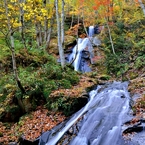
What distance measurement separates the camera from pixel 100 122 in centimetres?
707

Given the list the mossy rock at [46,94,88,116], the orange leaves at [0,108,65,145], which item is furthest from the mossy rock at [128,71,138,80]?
the orange leaves at [0,108,65,145]

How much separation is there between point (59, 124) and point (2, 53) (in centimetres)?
632

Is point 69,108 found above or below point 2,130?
above

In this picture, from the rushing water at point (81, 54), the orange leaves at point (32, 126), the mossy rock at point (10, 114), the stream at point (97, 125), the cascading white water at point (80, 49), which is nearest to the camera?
the stream at point (97, 125)

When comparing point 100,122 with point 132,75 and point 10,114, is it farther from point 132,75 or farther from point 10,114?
point 132,75

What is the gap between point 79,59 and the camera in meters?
20.4

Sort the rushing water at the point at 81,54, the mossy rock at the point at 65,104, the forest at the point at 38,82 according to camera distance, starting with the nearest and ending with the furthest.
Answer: the forest at the point at 38,82
the mossy rock at the point at 65,104
the rushing water at the point at 81,54

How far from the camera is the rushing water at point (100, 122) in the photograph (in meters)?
6.19

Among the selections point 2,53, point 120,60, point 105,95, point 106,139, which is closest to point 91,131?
point 106,139

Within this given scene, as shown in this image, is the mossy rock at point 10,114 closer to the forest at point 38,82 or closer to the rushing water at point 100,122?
the forest at point 38,82

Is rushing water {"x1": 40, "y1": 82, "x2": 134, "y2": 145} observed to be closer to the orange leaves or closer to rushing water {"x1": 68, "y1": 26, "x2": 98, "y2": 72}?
the orange leaves

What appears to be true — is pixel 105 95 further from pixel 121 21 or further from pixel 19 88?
pixel 121 21

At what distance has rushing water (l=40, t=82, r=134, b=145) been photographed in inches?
244

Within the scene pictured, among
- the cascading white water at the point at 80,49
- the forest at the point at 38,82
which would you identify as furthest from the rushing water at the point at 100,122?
the cascading white water at the point at 80,49
